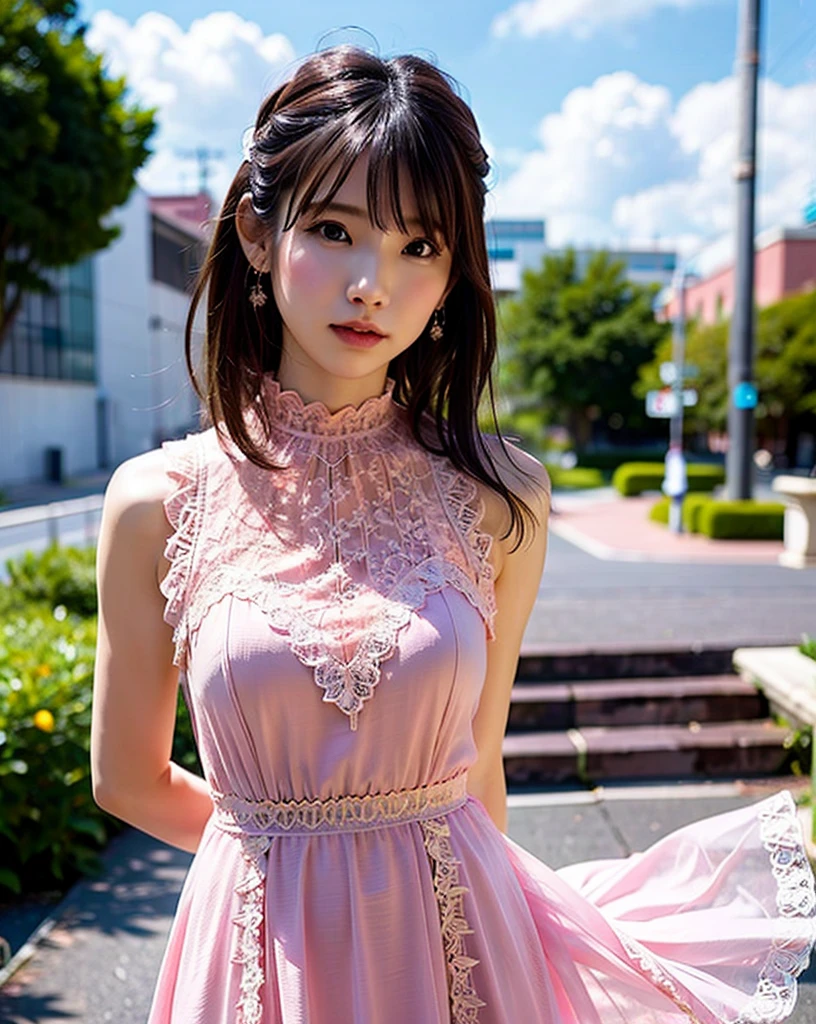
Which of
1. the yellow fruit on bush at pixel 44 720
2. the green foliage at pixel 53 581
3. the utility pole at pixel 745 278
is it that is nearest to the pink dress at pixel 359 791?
the yellow fruit on bush at pixel 44 720

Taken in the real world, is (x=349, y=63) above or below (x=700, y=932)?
above

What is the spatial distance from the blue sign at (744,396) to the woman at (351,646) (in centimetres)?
1309

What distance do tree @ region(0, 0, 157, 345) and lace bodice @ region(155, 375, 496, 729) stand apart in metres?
15.0

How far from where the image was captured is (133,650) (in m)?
1.37

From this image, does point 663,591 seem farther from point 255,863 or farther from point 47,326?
point 47,326

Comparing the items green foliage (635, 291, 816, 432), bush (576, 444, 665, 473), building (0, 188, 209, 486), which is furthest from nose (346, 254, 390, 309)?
bush (576, 444, 665, 473)

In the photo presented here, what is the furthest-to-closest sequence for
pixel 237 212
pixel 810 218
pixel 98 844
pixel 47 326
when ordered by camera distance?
1. pixel 47 326
2. pixel 98 844
3. pixel 810 218
4. pixel 237 212

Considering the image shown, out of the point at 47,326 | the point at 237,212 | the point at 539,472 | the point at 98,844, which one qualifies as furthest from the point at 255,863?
the point at 47,326

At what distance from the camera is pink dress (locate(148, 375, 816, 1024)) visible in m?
1.27

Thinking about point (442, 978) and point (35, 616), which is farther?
point (35, 616)

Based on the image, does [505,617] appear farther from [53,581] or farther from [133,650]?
[53,581]

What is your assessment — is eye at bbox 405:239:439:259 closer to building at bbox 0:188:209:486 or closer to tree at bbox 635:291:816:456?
building at bbox 0:188:209:486

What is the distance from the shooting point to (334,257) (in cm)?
134

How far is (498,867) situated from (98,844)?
10.3 ft
